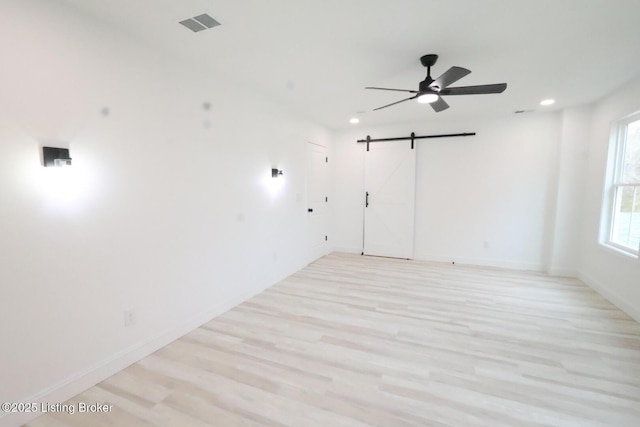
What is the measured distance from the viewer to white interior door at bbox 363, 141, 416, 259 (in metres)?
5.67

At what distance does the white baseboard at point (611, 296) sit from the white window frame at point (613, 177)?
21.7 inches

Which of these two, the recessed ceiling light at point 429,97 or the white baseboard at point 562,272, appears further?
the white baseboard at point 562,272

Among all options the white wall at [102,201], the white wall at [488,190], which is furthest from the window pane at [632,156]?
the white wall at [102,201]

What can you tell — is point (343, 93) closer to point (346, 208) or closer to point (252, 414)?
point (346, 208)

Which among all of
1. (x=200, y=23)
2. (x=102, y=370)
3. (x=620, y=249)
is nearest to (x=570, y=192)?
(x=620, y=249)

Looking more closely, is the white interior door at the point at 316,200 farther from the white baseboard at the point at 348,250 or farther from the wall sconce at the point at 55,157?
the wall sconce at the point at 55,157

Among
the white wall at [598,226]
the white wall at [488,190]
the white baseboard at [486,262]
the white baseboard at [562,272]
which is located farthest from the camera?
the white baseboard at [486,262]

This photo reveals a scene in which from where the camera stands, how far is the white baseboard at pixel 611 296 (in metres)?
3.14

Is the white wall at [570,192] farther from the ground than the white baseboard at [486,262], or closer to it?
farther from the ground

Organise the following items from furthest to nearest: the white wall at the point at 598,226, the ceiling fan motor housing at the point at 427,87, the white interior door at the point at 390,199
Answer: the white interior door at the point at 390,199, the white wall at the point at 598,226, the ceiling fan motor housing at the point at 427,87

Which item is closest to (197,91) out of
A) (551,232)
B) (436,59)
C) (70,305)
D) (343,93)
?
(343,93)

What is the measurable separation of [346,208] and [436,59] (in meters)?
3.85

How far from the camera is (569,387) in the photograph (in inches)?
80.5

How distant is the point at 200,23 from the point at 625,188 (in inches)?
204
